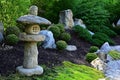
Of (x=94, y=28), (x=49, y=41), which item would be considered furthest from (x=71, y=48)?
(x=94, y=28)

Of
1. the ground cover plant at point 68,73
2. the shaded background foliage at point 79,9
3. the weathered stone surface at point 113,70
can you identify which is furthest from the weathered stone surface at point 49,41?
the shaded background foliage at point 79,9

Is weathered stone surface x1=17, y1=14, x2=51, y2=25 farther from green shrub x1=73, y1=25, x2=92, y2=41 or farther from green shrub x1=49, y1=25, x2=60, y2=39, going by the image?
green shrub x1=73, y1=25, x2=92, y2=41

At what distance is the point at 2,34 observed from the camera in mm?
11328

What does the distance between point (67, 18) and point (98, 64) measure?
5.29m

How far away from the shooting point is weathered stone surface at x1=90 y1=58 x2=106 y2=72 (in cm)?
1129

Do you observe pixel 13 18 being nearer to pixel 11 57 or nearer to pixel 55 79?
pixel 11 57

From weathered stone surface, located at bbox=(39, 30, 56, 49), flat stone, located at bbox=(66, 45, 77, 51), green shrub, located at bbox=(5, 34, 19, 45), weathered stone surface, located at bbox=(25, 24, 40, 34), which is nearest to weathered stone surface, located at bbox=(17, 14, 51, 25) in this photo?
weathered stone surface, located at bbox=(25, 24, 40, 34)

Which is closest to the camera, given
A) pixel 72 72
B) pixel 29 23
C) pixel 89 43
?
pixel 29 23

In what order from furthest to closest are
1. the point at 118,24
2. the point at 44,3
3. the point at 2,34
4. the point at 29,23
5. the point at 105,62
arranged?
the point at 118,24
the point at 44,3
the point at 105,62
the point at 2,34
the point at 29,23

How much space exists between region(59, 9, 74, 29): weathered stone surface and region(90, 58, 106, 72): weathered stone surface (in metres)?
4.72

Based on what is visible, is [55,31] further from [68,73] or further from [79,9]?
[79,9]

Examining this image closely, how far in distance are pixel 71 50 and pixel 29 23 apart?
4558mm

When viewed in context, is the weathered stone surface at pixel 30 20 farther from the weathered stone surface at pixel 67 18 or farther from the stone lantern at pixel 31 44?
the weathered stone surface at pixel 67 18

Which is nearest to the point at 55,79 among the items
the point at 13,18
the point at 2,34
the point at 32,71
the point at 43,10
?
the point at 32,71
